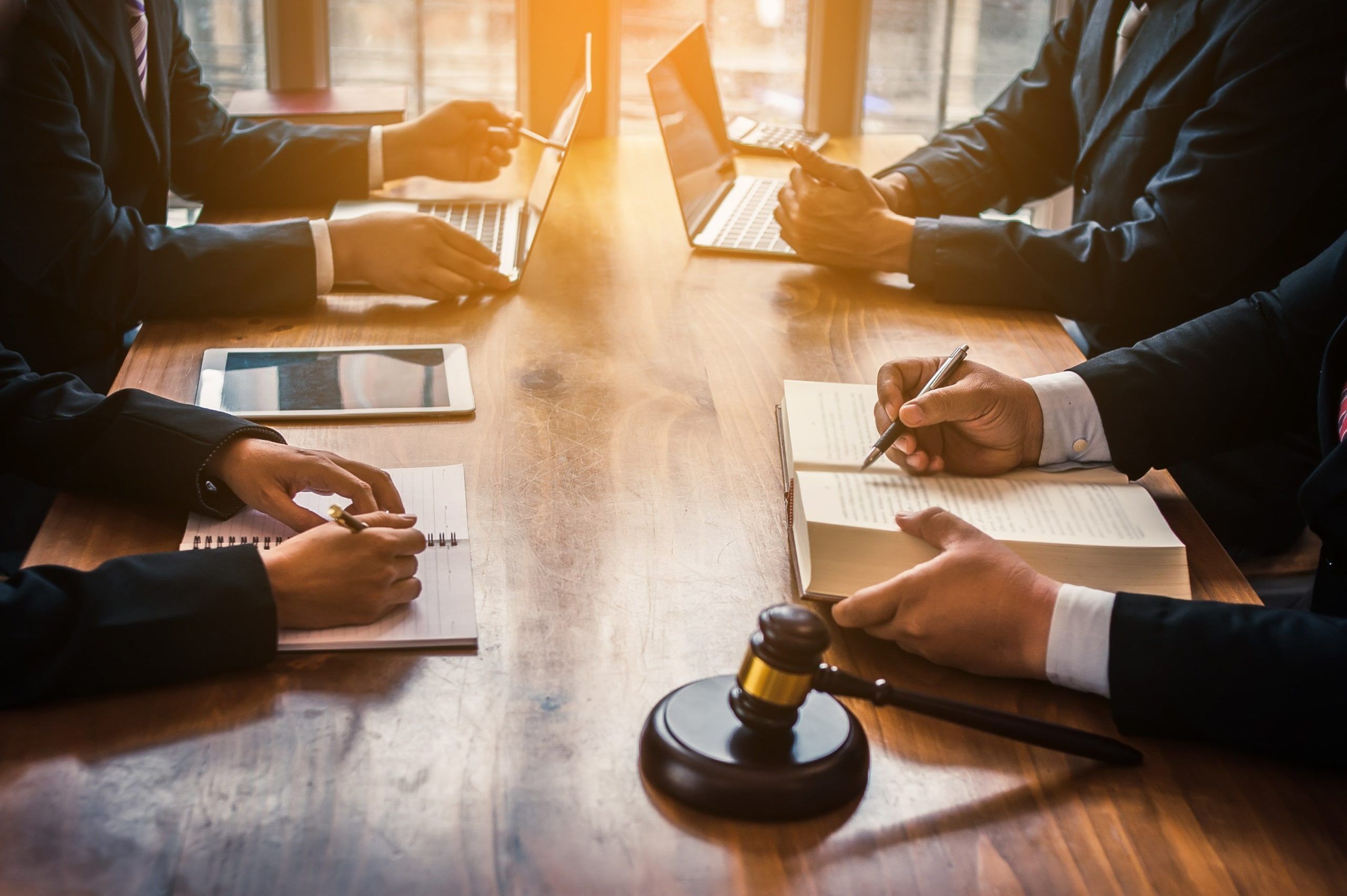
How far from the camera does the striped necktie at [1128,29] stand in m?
1.89

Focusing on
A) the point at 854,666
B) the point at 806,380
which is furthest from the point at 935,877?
the point at 806,380

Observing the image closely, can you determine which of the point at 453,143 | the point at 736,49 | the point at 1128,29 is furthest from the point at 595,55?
the point at 1128,29

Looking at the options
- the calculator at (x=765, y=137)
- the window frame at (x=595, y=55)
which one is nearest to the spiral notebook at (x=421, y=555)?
the calculator at (x=765, y=137)

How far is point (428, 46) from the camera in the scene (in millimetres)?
2941

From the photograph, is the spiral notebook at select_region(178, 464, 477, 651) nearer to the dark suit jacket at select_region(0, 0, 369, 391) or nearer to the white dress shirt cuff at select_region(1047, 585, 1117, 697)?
the white dress shirt cuff at select_region(1047, 585, 1117, 697)

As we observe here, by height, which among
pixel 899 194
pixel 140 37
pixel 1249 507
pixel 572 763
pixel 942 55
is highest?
pixel 140 37

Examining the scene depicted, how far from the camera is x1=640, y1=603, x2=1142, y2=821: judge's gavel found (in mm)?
741

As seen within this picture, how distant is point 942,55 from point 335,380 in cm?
236

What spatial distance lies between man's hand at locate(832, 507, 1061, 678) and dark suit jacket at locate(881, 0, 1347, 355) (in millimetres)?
872

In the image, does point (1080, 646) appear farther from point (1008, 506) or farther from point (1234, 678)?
point (1008, 506)

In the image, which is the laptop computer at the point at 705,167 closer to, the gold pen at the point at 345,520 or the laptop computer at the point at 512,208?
the laptop computer at the point at 512,208

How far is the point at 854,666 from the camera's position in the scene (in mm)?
913

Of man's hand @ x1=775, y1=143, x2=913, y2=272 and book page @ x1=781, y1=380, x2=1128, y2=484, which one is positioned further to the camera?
man's hand @ x1=775, y1=143, x2=913, y2=272

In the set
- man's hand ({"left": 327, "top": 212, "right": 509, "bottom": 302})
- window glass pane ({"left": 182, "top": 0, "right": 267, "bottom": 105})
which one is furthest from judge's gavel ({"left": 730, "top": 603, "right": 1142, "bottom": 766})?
window glass pane ({"left": 182, "top": 0, "right": 267, "bottom": 105})
